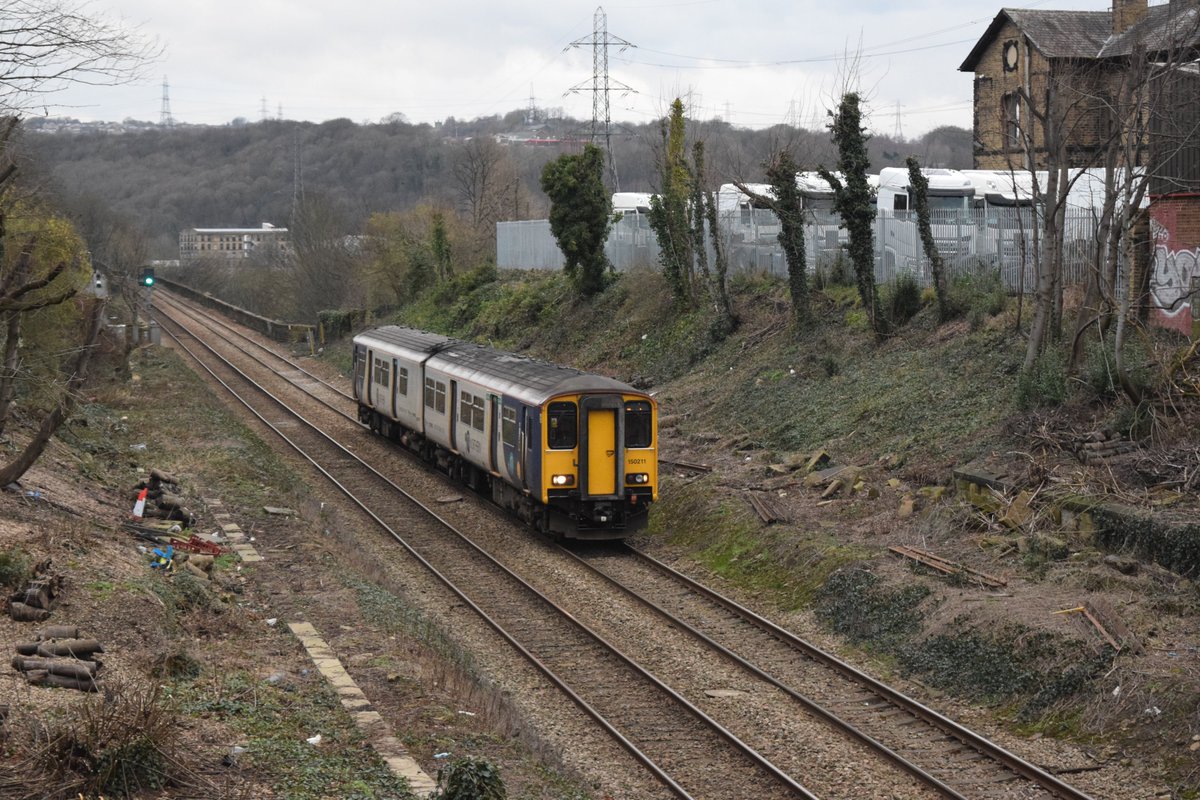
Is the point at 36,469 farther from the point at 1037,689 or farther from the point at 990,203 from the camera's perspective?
the point at 990,203

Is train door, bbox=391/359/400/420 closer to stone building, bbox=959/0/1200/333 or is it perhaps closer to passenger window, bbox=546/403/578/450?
passenger window, bbox=546/403/578/450

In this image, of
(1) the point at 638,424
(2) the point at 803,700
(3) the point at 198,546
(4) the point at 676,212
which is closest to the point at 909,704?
(2) the point at 803,700

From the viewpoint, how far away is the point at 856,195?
25.1 m

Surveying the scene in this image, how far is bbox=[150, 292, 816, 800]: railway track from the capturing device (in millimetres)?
10180

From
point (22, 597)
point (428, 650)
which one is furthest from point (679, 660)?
point (22, 597)

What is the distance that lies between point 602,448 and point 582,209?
68.7ft

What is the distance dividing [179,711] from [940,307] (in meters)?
18.2

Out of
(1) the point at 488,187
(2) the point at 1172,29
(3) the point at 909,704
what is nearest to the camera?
(3) the point at 909,704

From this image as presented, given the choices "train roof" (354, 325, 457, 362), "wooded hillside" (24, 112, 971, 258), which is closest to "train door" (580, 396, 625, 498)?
"train roof" (354, 325, 457, 362)

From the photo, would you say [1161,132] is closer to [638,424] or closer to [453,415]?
[638,424]

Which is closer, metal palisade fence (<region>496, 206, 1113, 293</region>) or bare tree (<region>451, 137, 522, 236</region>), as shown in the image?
metal palisade fence (<region>496, 206, 1113, 293</region>)

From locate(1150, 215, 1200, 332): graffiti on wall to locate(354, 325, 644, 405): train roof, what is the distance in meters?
8.58

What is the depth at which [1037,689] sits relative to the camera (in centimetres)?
1135

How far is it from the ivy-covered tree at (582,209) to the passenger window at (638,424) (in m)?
20.4
